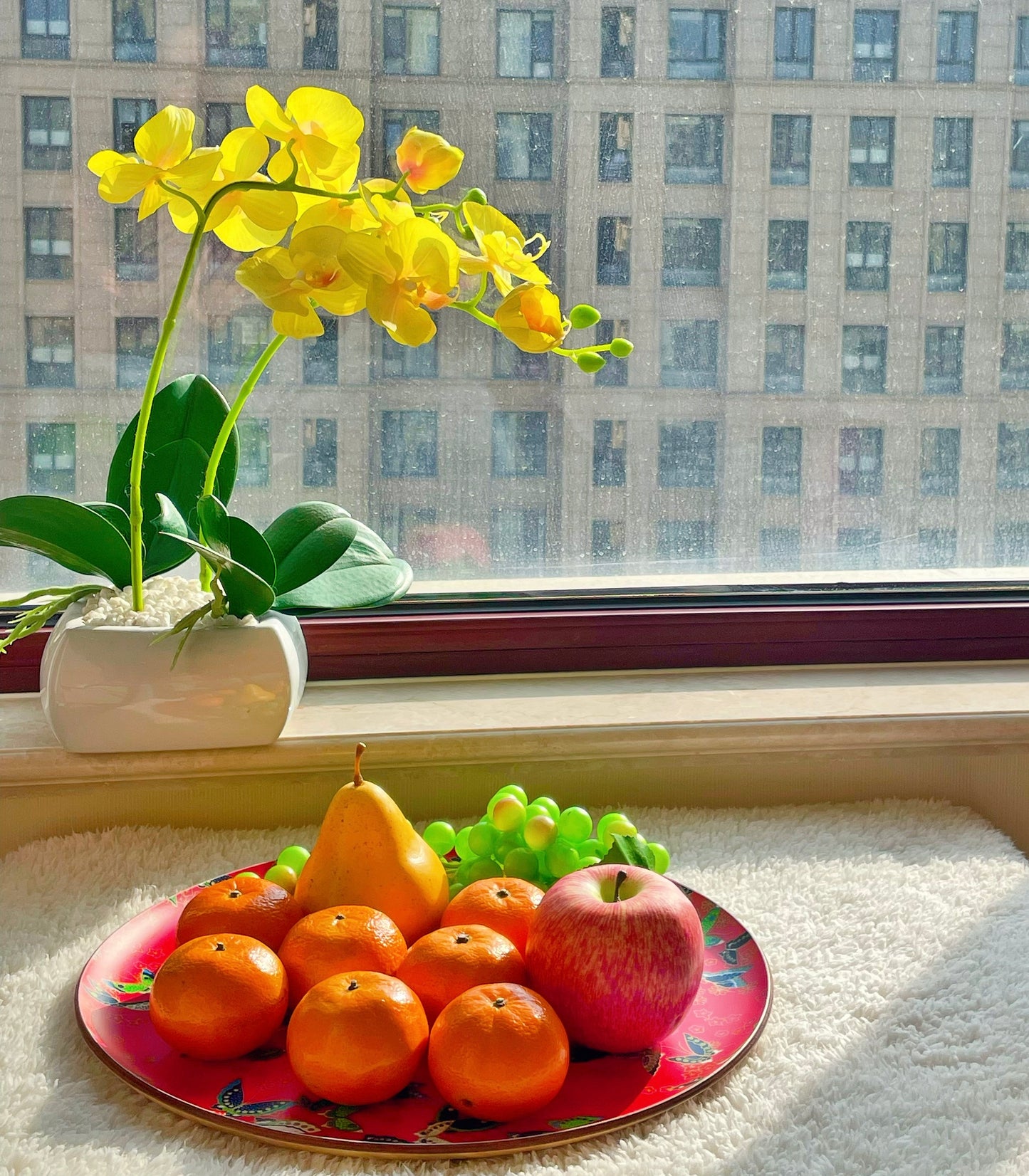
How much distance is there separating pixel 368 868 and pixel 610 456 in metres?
0.64

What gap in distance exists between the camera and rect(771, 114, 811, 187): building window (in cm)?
116

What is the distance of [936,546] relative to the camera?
1257 millimetres

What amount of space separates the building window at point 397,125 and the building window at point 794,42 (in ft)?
1.18

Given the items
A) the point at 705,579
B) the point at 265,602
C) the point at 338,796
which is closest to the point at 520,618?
the point at 705,579

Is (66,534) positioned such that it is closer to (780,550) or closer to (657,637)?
(657,637)

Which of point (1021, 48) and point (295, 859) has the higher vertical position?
point (1021, 48)

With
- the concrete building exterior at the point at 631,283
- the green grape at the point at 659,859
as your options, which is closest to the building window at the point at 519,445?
the concrete building exterior at the point at 631,283

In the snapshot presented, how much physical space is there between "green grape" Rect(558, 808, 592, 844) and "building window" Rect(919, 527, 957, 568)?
68 cm

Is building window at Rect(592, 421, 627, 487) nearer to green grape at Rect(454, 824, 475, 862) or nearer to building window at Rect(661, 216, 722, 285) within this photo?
building window at Rect(661, 216, 722, 285)

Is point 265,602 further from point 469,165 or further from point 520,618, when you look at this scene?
point 469,165

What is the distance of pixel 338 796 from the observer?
2.19ft

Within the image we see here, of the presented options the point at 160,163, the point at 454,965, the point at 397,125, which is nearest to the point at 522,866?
the point at 454,965

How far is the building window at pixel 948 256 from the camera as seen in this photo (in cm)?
121

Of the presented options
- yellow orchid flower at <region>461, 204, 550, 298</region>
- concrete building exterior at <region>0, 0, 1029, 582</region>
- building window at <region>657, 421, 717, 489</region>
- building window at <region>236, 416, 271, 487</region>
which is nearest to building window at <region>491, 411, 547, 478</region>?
concrete building exterior at <region>0, 0, 1029, 582</region>
